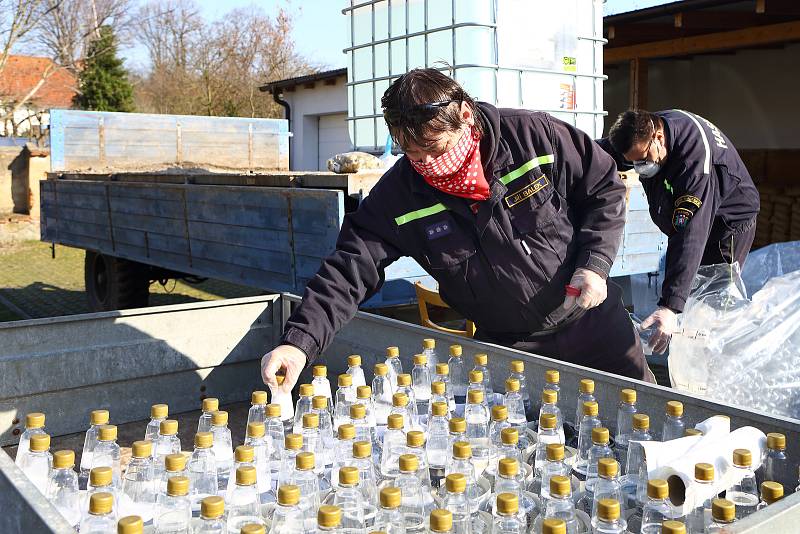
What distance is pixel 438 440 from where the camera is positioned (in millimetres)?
2156

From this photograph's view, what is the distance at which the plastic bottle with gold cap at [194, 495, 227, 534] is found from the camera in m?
1.44

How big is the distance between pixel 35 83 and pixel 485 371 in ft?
126

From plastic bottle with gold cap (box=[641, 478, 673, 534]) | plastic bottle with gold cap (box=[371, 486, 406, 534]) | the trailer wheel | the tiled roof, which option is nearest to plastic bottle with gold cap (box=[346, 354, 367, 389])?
A: plastic bottle with gold cap (box=[371, 486, 406, 534])

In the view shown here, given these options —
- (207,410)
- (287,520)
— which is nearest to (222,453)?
(207,410)

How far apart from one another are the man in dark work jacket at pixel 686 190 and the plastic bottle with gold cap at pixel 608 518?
1.64 meters

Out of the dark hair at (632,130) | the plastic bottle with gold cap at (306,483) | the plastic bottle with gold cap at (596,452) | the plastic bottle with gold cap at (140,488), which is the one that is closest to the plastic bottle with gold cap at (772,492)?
the plastic bottle with gold cap at (596,452)

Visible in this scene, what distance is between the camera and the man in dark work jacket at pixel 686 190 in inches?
129

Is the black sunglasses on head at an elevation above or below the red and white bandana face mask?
above

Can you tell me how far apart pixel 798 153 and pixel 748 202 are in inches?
337

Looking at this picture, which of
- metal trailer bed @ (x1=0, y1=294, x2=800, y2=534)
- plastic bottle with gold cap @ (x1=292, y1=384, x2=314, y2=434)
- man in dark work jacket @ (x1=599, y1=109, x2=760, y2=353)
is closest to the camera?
plastic bottle with gold cap @ (x1=292, y1=384, x2=314, y2=434)

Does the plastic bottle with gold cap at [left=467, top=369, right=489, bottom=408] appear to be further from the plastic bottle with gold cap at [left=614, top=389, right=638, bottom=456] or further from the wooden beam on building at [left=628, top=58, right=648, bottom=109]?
the wooden beam on building at [left=628, top=58, right=648, bottom=109]

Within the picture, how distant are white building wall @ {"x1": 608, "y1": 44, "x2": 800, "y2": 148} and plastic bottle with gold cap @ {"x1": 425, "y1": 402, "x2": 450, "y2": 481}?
11272 mm

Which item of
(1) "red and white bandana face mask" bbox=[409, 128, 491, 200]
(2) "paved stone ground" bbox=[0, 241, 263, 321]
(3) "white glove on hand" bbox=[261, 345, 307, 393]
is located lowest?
(2) "paved stone ground" bbox=[0, 241, 263, 321]

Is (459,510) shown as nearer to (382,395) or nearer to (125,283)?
(382,395)
